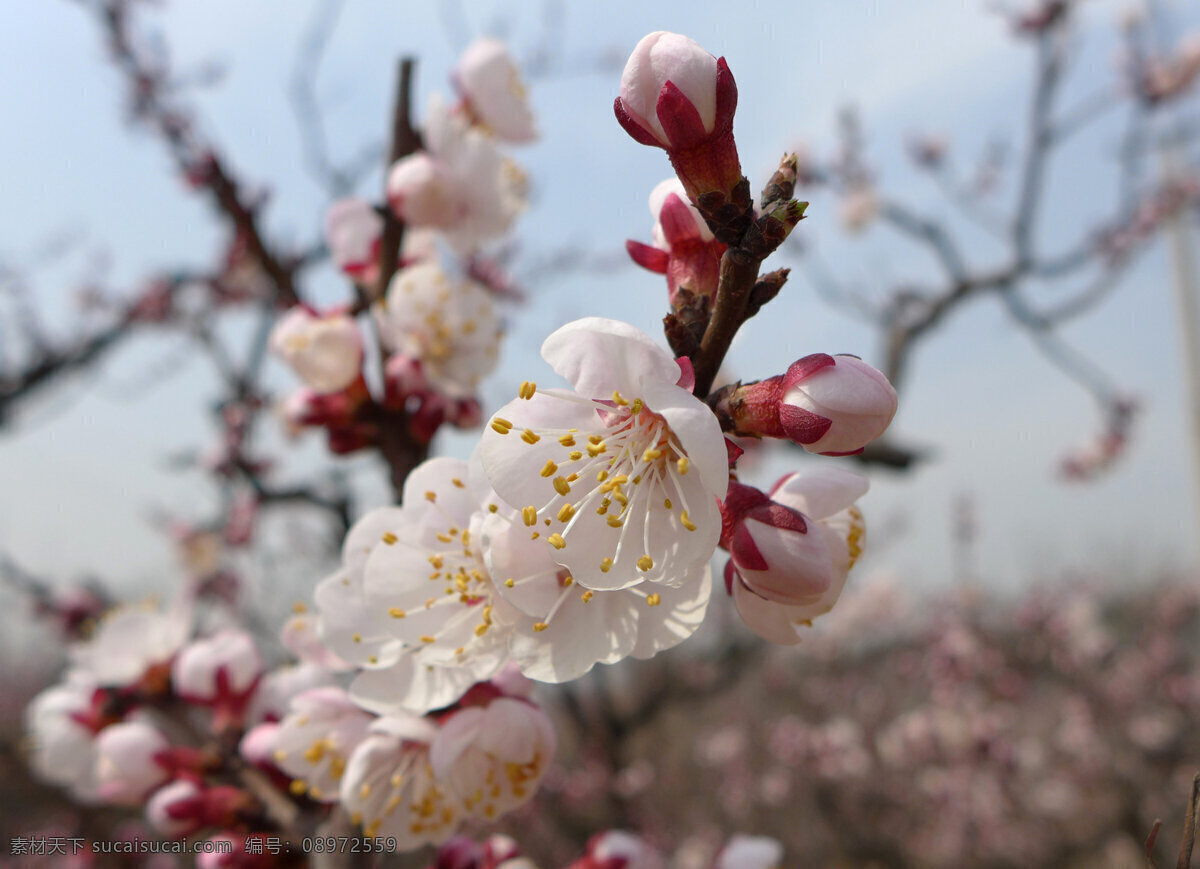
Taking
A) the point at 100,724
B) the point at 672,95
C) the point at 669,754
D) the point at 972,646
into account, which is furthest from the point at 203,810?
the point at 669,754

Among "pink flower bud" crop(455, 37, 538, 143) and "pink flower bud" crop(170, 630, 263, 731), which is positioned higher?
"pink flower bud" crop(455, 37, 538, 143)

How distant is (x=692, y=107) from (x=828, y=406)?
284 mm

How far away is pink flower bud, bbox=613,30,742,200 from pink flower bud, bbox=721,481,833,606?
0.29 metres

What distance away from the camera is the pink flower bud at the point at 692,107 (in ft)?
2.12

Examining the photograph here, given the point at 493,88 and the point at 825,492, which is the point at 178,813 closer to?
the point at 825,492

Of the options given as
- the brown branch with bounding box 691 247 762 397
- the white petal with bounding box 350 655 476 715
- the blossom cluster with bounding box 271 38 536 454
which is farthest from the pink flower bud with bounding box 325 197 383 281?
the brown branch with bounding box 691 247 762 397

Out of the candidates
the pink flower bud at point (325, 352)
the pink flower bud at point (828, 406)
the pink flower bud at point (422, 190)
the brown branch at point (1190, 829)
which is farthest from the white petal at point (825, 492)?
the pink flower bud at point (422, 190)

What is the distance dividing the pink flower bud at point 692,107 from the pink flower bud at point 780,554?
0.94ft

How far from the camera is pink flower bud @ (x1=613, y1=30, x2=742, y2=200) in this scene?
65cm

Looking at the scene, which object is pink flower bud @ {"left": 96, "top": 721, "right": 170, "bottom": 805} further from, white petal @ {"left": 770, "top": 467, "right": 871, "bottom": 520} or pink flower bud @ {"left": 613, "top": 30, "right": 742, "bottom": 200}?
pink flower bud @ {"left": 613, "top": 30, "right": 742, "bottom": 200}

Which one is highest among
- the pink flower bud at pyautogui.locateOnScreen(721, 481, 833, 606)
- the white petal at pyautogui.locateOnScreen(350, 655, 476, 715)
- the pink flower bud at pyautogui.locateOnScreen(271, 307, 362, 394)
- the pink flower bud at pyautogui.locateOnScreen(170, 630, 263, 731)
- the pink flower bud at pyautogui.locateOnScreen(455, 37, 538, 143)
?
the pink flower bud at pyautogui.locateOnScreen(455, 37, 538, 143)

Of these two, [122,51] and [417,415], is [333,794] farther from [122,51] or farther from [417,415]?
[122,51]

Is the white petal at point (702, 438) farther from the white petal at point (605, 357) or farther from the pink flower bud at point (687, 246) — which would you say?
the pink flower bud at point (687, 246)

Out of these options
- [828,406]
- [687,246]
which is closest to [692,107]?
[687,246]
